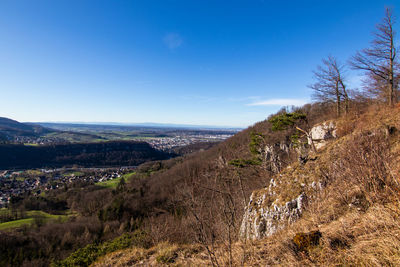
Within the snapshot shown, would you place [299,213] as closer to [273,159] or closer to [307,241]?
[307,241]

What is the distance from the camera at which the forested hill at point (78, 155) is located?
8194 cm

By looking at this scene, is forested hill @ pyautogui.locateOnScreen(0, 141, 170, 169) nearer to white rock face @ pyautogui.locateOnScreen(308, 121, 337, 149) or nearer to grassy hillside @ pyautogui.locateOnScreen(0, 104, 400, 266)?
white rock face @ pyautogui.locateOnScreen(308, 121, 337, 149)

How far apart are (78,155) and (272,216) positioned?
380 ft

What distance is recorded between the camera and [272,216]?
8.10 metres

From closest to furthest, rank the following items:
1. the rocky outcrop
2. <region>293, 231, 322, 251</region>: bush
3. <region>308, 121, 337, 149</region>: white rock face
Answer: <region>293, 231, 322, 251</region>: bush, <region>308, 121, 337, 149</region>: white rock face, the rocky outcrop

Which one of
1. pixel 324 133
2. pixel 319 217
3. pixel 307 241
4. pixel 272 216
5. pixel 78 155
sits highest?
pixel 324 133

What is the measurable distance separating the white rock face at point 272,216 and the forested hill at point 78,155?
3853 inches

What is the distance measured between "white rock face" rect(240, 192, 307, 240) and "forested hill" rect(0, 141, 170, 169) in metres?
97.9

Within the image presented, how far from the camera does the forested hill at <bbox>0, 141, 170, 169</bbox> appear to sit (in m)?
81.9

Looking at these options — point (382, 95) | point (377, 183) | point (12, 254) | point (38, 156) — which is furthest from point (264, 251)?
point (38, 156)

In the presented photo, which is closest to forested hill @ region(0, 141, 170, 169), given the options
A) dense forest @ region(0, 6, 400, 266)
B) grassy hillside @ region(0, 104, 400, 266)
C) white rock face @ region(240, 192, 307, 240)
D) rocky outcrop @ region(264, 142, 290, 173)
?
dense forest @ region(0, 6, 400, 266)

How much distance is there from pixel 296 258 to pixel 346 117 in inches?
596

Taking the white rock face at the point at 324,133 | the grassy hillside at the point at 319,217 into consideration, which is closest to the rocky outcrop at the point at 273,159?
the white rock face at the point at 324,133

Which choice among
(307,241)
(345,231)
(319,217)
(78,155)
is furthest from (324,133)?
(78,155)
